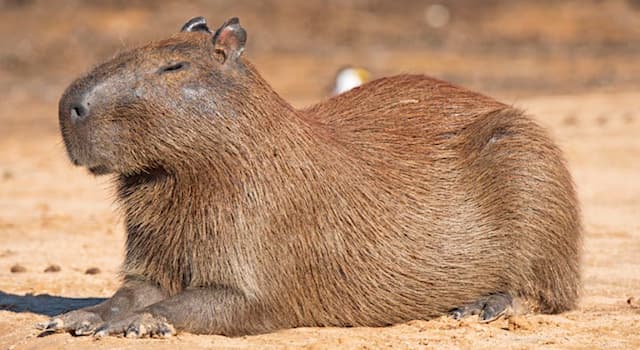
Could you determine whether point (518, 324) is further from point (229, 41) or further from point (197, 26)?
point (197, 26)

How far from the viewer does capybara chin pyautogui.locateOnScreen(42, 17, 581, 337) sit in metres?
5.46

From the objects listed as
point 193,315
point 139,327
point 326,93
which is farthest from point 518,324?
point 326,93

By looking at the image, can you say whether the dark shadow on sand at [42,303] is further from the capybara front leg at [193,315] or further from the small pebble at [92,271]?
the capybara front leg at [193,315]

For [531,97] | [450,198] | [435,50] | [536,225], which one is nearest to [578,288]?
[536,225]

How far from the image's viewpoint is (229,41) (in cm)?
565

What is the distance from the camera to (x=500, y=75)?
2259cm

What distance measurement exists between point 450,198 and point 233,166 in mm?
1178

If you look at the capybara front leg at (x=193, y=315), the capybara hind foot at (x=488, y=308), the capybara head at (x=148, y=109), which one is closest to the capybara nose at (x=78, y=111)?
the capybara head at (x=148, y=109)

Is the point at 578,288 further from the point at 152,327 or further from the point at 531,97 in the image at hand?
the point at 531,97

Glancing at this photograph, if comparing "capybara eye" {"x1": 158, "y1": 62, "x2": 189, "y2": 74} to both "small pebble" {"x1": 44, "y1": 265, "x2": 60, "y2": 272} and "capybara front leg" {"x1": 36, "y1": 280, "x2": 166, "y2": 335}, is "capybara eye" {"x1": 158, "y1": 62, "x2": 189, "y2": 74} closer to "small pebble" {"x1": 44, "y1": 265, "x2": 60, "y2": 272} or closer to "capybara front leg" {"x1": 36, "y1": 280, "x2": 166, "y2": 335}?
"capybara front leg" {"x1": 36, "y1": 280, "x2": 166, "y2": 335}

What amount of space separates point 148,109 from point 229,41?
50cm

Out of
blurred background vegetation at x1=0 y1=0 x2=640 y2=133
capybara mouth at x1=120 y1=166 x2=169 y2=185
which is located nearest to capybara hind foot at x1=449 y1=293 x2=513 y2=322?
capybara mouth at x1=120 y1=166 x2=169 y2=185

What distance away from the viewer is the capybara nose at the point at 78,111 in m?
5.38

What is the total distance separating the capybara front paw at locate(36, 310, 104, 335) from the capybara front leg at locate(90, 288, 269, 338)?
78mm
